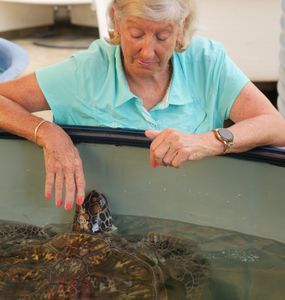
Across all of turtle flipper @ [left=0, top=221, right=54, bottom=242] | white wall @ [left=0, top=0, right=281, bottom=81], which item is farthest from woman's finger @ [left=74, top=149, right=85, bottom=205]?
white wall @ [left=0, top=0, right=281, bottom=81]

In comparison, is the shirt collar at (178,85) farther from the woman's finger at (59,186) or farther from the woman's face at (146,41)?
the woman's finger at (59,186)

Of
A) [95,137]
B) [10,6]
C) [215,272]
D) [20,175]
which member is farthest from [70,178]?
[10,6]

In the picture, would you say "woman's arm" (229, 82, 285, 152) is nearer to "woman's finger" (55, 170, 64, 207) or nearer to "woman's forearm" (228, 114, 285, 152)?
"woman's forearm" (228, 114, 285, 152)

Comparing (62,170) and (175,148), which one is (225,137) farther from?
(62,170)

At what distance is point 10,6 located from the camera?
14.6 feet

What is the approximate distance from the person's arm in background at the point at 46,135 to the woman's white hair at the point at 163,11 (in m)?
0.27

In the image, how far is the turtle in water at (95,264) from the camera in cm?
116

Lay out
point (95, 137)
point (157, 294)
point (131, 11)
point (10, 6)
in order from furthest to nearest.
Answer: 1. point (10, 6)
2. point (95, 137)
3. point (131, 11)
4. point (157, 294)

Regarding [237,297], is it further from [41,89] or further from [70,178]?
[41,89]

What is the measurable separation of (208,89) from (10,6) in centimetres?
335

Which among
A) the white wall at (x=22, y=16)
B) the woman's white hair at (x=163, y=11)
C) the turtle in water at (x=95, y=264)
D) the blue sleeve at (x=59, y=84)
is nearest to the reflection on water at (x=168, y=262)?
the turtle in water at (x=95, y=264)

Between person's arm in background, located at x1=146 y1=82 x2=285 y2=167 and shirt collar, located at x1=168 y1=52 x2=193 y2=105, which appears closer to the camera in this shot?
person's arm in background, located at x1=146 y1=82 x2=285 y2=167

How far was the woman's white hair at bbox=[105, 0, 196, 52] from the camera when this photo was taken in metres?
1.27

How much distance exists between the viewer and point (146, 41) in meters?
1.31
